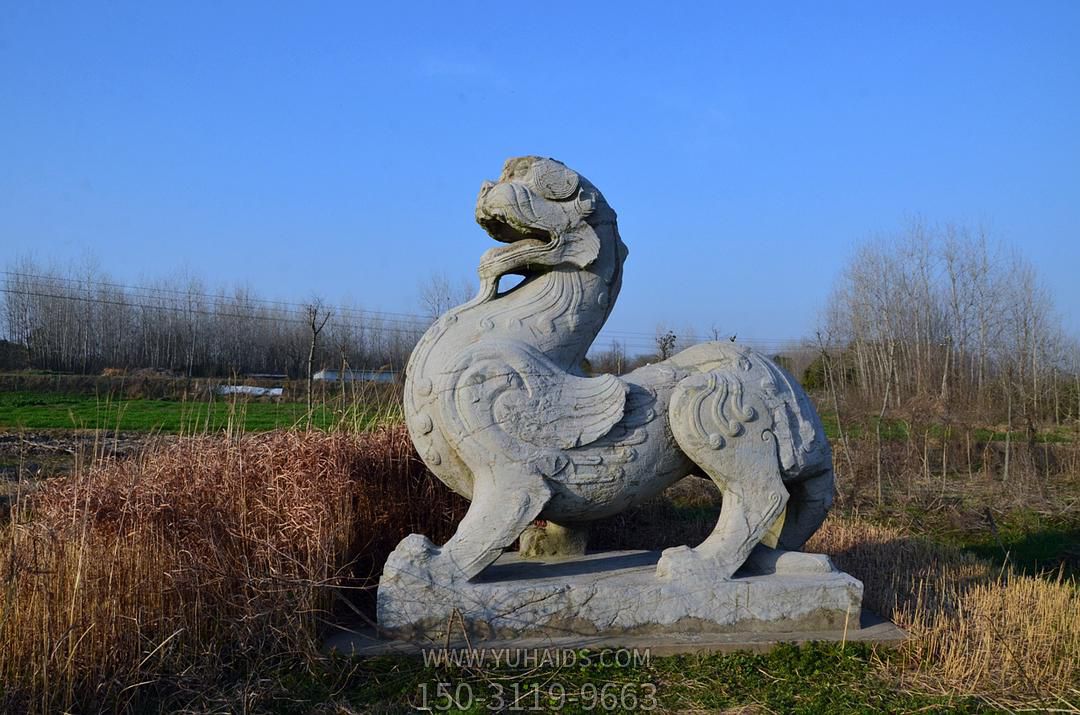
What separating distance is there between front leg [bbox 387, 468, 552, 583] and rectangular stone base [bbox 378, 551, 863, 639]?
0.05 m

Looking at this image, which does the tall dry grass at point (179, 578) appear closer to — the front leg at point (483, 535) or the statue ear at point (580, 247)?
the front leg at point (483, 535)

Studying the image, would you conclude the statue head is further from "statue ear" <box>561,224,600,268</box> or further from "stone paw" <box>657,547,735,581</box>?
"stone paw" <box>657,547,735,581</box>

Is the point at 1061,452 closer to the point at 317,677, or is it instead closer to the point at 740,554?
the point at 740,554

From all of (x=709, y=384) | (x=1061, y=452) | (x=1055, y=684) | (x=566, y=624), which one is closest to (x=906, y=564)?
(x=1055, y=684)

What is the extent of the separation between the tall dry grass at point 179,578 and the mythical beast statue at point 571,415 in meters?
0.55

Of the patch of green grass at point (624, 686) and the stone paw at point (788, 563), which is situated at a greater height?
the stone paw at point (788, 563)

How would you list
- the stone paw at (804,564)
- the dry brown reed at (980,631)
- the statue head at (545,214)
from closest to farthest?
the dry brown reed at (980,631) → the stone paw at (804,564) → the statue head at (545,214)

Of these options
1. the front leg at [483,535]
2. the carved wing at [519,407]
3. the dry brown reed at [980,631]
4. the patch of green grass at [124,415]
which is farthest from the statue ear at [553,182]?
the patch of green grass at [124,415]

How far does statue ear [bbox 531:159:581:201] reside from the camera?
345cm

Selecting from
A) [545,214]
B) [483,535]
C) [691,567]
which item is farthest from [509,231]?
[691,567]

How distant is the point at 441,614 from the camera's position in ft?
9.96

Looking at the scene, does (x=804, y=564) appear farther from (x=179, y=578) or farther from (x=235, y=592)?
(x=179, y=578)

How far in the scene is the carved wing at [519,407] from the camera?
10.4 ft

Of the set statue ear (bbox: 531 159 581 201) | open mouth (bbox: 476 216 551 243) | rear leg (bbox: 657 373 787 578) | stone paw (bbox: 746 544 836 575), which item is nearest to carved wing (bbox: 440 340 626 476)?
rear leg (bbox: 657 373 787 578)
